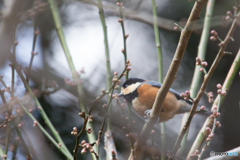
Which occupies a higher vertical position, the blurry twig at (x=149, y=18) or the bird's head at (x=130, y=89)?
the blurry twig at (x=149, y=18)

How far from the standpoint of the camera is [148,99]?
1518mm

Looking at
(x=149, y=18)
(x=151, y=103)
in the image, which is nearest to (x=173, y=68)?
(x=151, y=103)

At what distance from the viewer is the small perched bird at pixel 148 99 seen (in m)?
1.50

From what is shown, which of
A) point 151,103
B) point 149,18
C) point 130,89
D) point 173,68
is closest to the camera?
point 173,68

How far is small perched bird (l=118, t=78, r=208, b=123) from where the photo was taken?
150 centimetres

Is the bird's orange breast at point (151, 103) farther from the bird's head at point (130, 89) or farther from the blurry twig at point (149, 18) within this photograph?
the blurry twig at point (149, 18)

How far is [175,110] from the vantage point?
60.4 inches

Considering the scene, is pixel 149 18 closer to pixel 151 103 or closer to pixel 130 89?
pixel 130 89

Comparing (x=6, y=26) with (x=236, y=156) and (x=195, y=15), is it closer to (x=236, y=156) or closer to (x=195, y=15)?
(x=195, y=15)

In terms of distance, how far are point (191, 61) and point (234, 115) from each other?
688 millimetres

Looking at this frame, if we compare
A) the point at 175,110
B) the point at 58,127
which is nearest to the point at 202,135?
the point at 175,110

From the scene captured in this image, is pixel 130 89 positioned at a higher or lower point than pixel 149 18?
lower

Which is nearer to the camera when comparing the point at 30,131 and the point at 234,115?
the point at 30,131

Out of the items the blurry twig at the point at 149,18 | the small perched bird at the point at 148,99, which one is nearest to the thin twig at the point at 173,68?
the small perched bird at the point at 148,99
